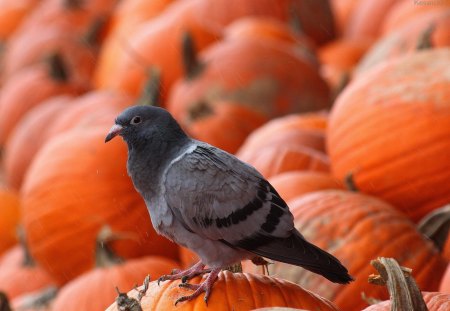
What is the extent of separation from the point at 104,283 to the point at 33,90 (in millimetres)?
3337

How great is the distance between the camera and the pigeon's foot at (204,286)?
206 cm

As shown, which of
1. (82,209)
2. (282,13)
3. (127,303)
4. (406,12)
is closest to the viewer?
(127,303)

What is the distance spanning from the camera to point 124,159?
4023 mm

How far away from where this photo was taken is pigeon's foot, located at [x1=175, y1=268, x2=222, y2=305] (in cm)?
206

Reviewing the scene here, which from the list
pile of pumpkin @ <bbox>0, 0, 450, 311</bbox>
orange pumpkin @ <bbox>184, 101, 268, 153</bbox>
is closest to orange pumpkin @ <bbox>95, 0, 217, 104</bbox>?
pile of pumpkin @ <bbox>0, 0, 450, 311</bbox>

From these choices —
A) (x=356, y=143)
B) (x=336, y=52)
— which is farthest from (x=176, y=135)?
(x=336, y=52)

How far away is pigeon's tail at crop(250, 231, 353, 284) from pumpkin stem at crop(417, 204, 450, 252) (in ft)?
2.76

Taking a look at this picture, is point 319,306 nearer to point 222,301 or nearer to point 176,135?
point 222,301

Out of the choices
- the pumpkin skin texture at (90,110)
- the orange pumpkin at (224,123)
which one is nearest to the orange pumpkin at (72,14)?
the pumpkin skin texture at (90,110)

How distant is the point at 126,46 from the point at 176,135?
12.6ft

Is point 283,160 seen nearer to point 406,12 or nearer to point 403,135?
point 403,135

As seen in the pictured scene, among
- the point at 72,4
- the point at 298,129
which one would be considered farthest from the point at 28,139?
the point at 72,4

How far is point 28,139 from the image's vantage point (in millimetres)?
5684

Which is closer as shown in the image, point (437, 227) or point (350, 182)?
point (437, 227)
